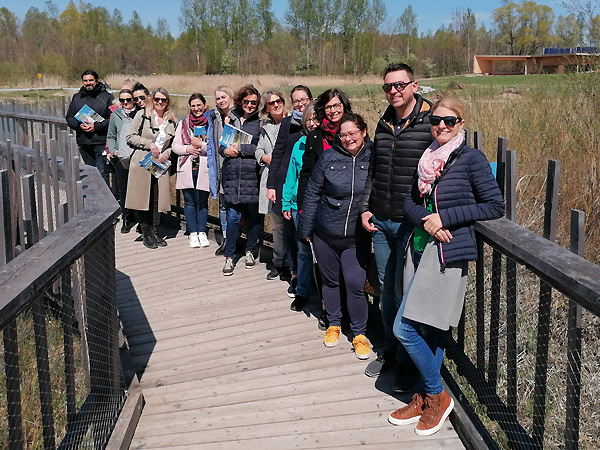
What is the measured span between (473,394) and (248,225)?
279 centimetres

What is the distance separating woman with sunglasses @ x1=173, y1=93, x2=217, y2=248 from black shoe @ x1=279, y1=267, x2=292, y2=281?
1132 mm

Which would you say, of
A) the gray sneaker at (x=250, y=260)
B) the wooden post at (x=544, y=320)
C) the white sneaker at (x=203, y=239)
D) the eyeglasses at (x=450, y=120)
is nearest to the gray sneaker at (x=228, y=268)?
the gray sneaker at (x=250, y=260)

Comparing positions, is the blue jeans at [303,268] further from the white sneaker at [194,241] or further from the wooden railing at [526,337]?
the white sneaker at [194,241]

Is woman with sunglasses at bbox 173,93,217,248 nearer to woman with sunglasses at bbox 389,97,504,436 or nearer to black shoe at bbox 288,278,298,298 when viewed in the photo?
black shoe at bbox 288,278,298,298

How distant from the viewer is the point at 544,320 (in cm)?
295

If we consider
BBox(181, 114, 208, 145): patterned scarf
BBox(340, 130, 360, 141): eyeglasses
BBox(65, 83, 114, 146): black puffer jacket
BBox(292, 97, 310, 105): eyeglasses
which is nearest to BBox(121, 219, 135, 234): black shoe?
BBox(65, 83, 114, 146): black puffer jacket

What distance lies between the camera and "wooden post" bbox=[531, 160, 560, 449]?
2.84m

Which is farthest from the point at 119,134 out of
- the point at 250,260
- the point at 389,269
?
the point at 389,269

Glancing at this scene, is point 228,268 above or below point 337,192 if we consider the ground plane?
below

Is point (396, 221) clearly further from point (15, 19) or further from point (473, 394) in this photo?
point (15, 19)

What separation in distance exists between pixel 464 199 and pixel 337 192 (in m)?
1.21

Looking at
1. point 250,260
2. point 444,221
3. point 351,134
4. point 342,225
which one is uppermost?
point 351,134

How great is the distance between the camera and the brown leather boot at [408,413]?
3377mm

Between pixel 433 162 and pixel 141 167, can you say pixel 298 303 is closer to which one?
pixel 433 162
